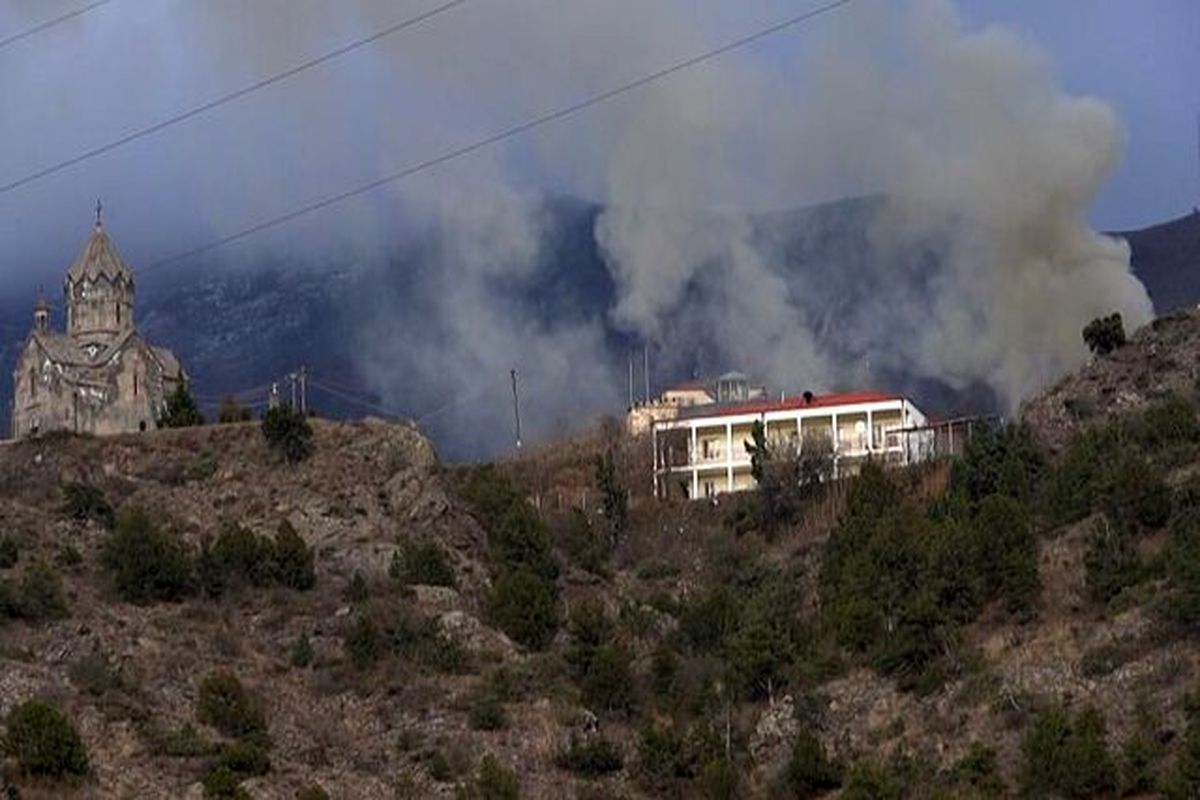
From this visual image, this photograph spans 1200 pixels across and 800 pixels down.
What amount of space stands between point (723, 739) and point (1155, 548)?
17.0 m

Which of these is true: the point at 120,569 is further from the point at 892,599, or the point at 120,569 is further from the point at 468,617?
the point at 892,599

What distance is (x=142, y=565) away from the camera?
288ft

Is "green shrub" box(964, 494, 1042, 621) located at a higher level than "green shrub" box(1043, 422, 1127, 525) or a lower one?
lower

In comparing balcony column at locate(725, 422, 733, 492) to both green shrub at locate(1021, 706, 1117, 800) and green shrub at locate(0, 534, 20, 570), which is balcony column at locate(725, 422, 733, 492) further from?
green shrub at locate(1021, 706, 1117, 800)

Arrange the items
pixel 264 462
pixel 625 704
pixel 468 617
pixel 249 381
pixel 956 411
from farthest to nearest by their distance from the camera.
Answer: pixel 249 381 < pixel 956 411 < pixel 264 462 < pixel 468 617 < pixel 625 704

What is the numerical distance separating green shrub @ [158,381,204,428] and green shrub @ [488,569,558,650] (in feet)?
78.7

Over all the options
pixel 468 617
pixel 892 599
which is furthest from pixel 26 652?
pixel 892 599

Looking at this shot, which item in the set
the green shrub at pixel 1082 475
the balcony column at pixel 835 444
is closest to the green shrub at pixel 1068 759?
the green shrub at pixel 1082 475

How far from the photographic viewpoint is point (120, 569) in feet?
290

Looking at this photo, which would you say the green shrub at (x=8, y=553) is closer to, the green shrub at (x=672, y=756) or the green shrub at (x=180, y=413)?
the green shrub at (x=180, y=413)

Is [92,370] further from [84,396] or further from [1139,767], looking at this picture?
[1139,767]

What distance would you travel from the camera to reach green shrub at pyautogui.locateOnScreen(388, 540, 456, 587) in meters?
91.5

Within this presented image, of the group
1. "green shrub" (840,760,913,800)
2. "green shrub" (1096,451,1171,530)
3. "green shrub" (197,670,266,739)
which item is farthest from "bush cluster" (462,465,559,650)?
"green shrub" (840,760,913,800)

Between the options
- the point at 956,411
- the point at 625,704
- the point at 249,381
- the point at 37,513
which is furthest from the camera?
the point at 249,381
